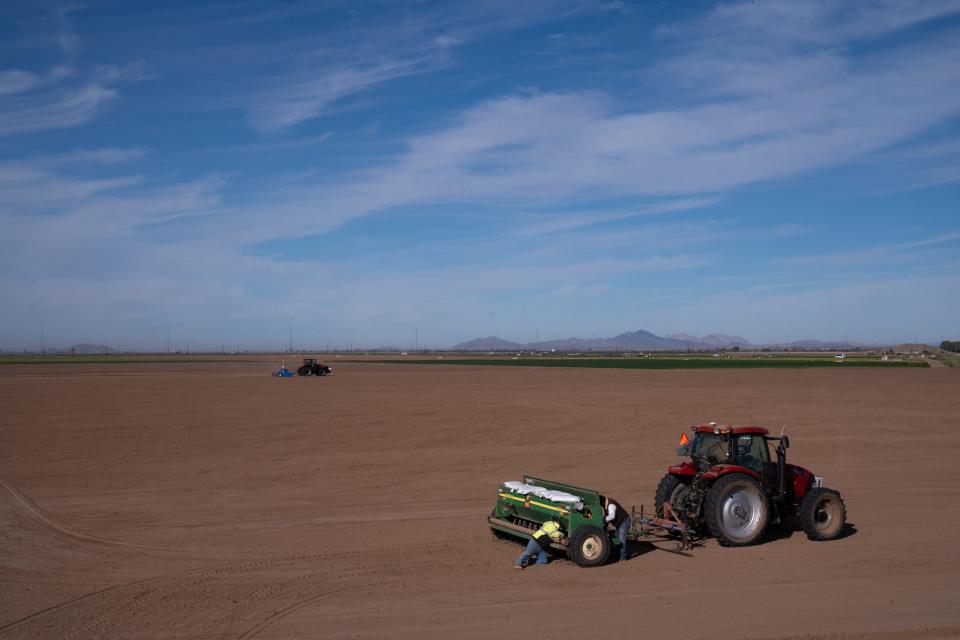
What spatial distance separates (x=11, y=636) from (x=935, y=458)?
1994cm

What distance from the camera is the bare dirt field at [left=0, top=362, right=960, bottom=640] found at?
27.1 ft

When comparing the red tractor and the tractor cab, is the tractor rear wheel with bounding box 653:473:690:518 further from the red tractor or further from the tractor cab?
the tractor cab

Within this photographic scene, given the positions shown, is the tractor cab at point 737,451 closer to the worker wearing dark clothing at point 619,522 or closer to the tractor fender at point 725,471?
the tractor fender at point 725,471

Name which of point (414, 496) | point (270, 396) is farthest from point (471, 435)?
point (270, 396)

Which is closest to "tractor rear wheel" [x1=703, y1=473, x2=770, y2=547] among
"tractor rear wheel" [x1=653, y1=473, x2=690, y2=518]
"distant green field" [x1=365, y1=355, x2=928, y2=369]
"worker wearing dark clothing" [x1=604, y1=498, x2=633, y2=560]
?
"tractor rear wheel" [x1=653, y1=473, x2=690, y2=518]

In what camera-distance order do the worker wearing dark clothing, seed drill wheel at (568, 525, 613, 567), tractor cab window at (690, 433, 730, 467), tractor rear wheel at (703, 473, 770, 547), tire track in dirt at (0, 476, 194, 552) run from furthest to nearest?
tire track in dirt at (0, 476, 194, 552)
tractor cab window at (690, 433, 730, 467)
tractor rear wheel at (703, 473, 770, 547)
the worker wearing dark clothing
seed drill wheel at (568, 525, 613, 567)

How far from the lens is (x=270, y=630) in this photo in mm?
7922

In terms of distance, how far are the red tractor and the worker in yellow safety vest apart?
71.2 inches

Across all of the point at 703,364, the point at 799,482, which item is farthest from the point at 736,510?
the point at 703,364

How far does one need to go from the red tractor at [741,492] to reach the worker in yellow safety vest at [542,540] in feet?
5.93

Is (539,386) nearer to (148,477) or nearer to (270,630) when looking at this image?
(148,477)

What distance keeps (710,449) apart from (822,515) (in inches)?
80.1

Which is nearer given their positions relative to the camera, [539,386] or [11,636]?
[11,636]

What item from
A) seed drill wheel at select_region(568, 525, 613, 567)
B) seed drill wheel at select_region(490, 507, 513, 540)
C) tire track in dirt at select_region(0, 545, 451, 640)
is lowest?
tire track in dirt at select_region(0, 545, 451, 640)
